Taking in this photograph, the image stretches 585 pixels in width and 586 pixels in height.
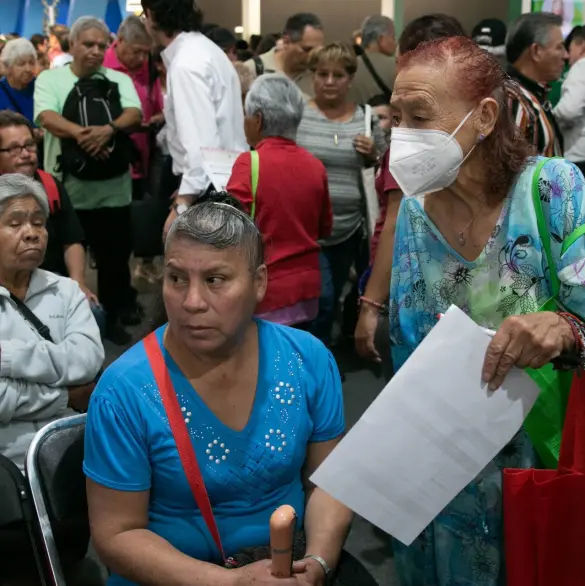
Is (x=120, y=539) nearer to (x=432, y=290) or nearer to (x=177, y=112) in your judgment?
(x=432, y=290)

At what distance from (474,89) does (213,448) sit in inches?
36.1

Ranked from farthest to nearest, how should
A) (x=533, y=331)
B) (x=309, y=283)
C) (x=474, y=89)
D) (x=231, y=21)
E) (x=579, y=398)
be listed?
(x=231, y=21)
(x=309, y=283)
(x=474, y=89)
(x=579, y=398)
(x=533, y=331)

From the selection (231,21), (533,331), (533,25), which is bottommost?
(231,21)

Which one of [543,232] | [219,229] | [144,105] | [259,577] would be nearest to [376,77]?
[144,105]

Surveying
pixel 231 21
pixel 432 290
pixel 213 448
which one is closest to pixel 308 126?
pixel 432 290

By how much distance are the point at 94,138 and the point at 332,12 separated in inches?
409

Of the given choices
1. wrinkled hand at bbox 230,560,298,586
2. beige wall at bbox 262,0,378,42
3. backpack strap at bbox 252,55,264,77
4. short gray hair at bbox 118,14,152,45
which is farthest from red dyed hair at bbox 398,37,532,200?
beige wall at bbox 262,0,378,42

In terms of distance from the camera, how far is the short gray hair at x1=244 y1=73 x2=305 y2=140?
3.29 m

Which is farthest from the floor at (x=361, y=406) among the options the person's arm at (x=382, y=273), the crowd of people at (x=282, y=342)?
the person's arm at (x=382, y=273)

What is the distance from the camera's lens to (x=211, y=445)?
1.57m

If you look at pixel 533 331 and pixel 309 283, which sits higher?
pixel 533 331

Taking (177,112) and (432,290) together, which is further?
(177,112)

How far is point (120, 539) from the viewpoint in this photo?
1.51 meters

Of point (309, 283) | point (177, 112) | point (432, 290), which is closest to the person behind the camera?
point (432, 290)
